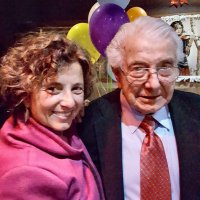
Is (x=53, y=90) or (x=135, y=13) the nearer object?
(x=53, y=90)

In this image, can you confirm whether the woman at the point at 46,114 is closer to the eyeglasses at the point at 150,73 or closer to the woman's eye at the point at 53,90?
the woman's eye at the point at 53,90

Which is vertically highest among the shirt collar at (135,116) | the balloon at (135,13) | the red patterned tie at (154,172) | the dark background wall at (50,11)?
the balloon at (135,13)

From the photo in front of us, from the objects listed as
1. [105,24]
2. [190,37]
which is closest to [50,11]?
[190,37]

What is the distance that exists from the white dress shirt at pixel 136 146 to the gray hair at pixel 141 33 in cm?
19

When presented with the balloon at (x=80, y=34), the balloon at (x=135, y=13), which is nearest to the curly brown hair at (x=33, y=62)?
the balloon at (x=80, y=34)

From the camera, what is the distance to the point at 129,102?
5.04 feet

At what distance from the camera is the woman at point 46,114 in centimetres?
115

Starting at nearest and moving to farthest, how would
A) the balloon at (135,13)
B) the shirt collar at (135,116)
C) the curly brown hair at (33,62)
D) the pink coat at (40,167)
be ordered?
the pink coat at (40,167)
the curly brown hair at (33,62)
the shirt collar at (135,116)
the balloon at (135,13)

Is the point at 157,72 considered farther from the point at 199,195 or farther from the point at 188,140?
the point at 199,195

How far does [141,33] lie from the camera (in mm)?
1470

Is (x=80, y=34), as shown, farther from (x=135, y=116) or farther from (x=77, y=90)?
(x=77, y=90)

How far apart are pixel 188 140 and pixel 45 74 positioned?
25.5 inches

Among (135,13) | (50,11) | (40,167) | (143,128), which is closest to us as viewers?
(40,167)

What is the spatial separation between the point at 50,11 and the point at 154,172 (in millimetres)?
2330
